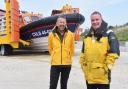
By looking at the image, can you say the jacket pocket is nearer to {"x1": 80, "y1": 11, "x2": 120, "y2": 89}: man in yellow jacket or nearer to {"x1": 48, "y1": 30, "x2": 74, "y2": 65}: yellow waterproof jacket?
{"x1": 80, "y1": 11, "x2": 120, "y2": 89}: man in yellow jacket

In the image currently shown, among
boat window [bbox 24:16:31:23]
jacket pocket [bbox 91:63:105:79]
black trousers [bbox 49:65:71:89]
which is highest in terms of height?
boat window [bbox 24:16:31:23]

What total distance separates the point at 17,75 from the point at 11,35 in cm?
704

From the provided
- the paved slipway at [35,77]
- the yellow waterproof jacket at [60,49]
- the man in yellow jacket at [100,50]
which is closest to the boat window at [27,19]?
the paved slipway at [35,77]

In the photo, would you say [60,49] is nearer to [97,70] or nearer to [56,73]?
[56,73]

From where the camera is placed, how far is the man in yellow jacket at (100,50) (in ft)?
Result: 18.4

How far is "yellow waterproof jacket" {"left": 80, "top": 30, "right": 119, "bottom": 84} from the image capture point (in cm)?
562

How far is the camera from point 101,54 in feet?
18.5

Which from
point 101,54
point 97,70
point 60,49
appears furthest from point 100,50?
point 60,49

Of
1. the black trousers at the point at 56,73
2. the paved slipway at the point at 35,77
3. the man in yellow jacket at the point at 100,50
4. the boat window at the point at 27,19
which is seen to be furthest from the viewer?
the boat window at the point at 27,19

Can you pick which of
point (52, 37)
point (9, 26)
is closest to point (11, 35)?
point (9, 26)

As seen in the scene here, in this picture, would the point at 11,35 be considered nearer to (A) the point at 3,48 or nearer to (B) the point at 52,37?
(A) the point at 3,48

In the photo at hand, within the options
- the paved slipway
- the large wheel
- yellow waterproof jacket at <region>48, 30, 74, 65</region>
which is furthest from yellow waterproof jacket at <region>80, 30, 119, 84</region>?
the large wheel

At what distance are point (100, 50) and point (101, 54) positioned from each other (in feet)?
0.17

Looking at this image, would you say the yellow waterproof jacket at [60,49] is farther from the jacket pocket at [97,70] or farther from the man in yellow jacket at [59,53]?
the jacket pocket at [97,70]
